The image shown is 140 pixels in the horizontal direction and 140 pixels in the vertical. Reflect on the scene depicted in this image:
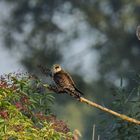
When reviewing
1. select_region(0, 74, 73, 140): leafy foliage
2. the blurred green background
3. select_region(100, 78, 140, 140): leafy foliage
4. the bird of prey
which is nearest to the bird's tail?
the bird of prey

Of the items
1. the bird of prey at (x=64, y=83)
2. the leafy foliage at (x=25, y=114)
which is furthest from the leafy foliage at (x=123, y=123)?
the bird of prey at (x=64, y=83)

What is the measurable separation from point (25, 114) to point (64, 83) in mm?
775

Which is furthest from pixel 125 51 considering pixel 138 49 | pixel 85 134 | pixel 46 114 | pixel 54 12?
pixel 46 114

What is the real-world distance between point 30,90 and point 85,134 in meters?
27.0

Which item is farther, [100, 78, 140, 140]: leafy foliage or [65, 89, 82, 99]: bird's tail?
[100, 78, 140, 140]: leafy foliage

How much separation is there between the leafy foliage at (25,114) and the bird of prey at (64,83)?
0.20 m

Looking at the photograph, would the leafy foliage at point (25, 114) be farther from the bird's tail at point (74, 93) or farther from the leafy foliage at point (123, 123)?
the leafy foliage at point (123, 123)

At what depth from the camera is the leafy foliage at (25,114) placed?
7.20 meters

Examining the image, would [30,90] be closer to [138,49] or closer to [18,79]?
[18,79]

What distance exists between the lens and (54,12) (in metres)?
26.2

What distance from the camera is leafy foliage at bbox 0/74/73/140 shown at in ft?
23.6

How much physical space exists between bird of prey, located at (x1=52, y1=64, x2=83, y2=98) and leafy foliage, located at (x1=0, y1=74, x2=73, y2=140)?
198 millimetres

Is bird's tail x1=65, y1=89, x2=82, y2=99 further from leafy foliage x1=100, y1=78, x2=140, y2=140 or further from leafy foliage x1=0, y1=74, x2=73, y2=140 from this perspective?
leafy foliage x1=100, y1=78, x2=140, y2=140

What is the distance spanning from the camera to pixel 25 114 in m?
7.78
